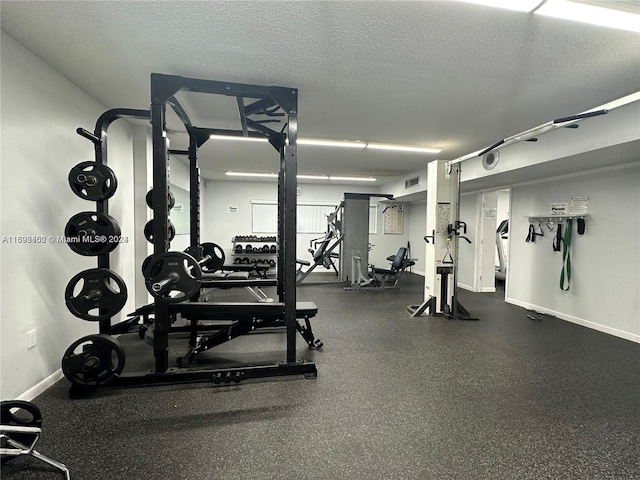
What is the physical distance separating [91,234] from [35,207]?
42 cm

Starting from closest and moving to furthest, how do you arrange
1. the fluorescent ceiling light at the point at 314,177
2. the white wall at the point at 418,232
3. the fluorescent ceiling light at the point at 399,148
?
1. the fluorescent ceiling light at the point at 399,148
2. the fluorescent ceiling light at the point at 314,177
3. the white wall at the point at 418,232

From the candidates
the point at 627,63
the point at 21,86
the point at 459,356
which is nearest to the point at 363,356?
the point at 459,356

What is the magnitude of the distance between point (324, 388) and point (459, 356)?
4.87ft

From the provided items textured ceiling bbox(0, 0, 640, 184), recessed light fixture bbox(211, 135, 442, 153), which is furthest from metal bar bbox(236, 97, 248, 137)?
recessed light fixture bbox(211, 135, 442, 153)

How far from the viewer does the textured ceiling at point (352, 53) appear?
164cm

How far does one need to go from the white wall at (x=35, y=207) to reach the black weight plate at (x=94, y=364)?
30 centimetres

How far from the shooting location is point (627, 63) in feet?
6.82

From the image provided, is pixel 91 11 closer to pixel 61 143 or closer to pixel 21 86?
pixel 21 86

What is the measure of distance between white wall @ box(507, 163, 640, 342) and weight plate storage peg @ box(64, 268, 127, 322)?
5299 millimetres

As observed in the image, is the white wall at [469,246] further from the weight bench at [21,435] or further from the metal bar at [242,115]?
the weight bench at [21,435]

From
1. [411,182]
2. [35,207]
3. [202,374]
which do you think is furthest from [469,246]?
[35,207]

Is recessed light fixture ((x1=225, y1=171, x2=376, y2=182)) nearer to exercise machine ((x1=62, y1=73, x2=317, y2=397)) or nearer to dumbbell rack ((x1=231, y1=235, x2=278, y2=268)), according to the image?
dumbbell rack ((x1=231, y1=235, x2=278, y2=268))

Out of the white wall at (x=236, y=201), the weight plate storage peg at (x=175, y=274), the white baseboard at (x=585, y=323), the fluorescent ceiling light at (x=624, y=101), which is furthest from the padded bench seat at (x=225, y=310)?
the white wall at (x=236, y=201)

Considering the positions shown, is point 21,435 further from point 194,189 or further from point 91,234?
point 194,189
